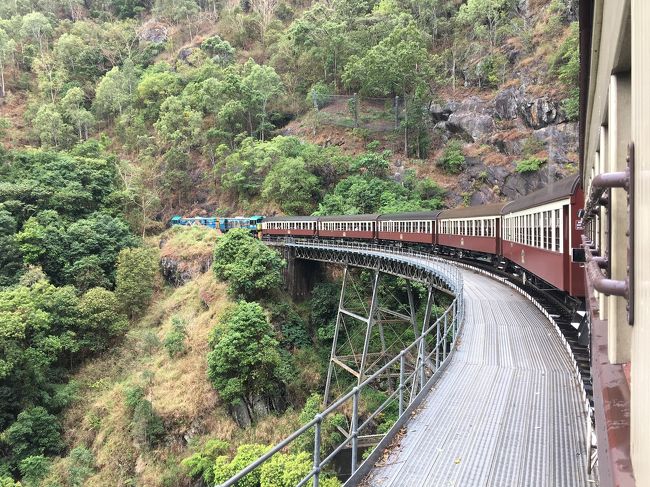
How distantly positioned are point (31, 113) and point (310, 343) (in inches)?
1685

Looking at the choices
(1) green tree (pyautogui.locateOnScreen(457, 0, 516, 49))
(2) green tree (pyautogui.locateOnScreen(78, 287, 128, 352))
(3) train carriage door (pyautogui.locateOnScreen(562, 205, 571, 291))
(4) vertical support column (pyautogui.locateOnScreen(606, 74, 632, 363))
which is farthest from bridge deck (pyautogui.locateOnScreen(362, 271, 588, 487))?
(1) green tree (pyautogui.locateOnScreen(457, 0, 516, 49))

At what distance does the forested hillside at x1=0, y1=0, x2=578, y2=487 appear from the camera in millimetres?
17906

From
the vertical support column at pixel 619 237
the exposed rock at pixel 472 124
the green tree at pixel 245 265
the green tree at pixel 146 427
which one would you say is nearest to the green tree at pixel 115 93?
the green tree at pixel 245 265

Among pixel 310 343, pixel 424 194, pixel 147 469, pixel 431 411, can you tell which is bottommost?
pixel 147 469

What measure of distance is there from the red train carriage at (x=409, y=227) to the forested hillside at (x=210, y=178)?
4863mm

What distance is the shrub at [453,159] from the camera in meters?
34.9

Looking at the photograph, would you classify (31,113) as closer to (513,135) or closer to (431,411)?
(513,135)

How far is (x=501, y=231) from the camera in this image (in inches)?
596

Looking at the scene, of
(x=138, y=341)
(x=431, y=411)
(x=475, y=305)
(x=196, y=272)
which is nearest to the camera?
(x=431, y=411)

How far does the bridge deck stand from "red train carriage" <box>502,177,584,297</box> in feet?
4.55

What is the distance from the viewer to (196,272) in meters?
27.3

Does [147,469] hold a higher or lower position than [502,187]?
lower

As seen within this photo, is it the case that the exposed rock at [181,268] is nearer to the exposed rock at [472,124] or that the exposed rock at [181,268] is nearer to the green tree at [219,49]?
the exposed rock at [472,124]

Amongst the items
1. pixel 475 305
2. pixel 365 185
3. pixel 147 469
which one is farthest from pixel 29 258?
pixel 475 305
